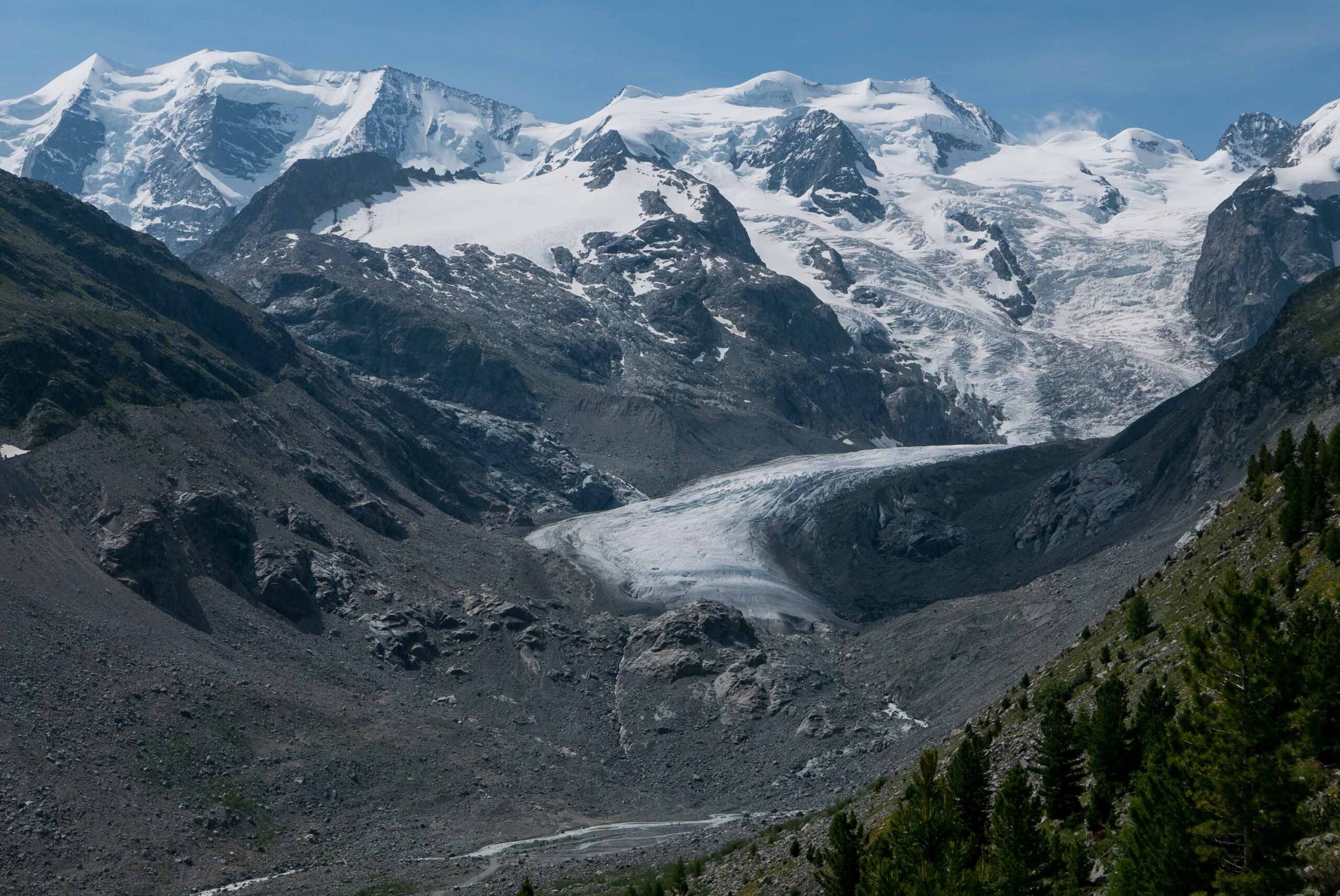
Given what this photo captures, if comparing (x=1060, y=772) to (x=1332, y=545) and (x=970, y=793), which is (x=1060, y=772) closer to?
(x=970, y=793)

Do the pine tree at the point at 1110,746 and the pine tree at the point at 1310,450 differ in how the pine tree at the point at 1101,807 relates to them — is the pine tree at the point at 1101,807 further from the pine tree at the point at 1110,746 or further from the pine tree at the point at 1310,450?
the pine tree at the point at 1310,450

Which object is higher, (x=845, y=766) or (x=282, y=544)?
(x=282, y=544)

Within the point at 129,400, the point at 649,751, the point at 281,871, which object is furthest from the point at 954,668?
the point at 129,400

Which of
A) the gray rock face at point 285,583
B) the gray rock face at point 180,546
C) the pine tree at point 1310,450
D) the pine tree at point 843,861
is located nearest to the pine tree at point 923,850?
the pine tree at point 843,861

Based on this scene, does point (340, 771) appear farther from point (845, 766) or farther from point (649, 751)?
point (845, 766)

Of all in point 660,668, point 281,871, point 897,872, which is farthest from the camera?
point 660,668

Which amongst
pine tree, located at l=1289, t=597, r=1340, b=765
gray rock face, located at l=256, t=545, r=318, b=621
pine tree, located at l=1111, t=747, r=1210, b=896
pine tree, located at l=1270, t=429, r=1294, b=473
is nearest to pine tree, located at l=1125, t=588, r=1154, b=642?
pine tree, located at l=1270, t=429, r=1294, b=473
